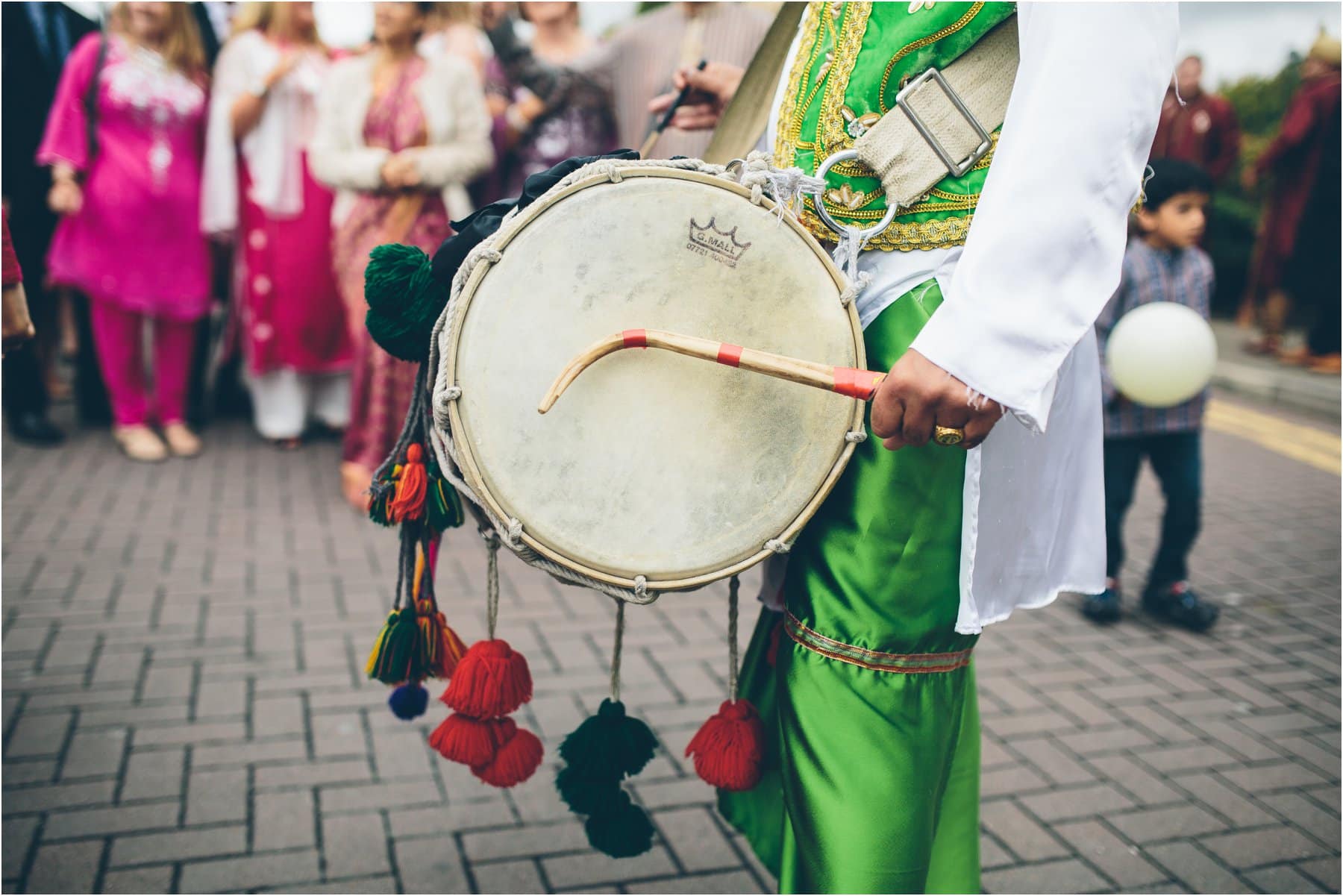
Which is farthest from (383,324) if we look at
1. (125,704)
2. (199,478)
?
(199,478)

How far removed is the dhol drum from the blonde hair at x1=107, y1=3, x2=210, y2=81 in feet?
13.5

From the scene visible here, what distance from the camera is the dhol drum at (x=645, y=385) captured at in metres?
1.49

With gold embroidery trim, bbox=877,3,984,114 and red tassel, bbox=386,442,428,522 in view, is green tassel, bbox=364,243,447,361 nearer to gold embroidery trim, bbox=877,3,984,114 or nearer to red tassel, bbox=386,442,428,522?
red tassel, bbox=386,442,428,522

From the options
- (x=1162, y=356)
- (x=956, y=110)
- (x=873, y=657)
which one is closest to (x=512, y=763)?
(x=873, y=657)

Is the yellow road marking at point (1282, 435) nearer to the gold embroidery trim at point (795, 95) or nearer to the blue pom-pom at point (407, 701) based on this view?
the gold embroidery trim at point (795, 95)

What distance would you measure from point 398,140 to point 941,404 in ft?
11.3

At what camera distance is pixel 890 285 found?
156 cm

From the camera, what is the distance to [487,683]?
1.75 metres

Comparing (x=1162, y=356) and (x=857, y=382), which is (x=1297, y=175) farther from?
(x=857, y=382)

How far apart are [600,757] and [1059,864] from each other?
1.20m

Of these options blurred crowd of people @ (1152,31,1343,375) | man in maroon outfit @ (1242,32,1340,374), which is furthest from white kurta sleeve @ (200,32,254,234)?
man in maroon outfit @ (1242,32,1340,374)

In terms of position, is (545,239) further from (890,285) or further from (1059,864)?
(1059,864)

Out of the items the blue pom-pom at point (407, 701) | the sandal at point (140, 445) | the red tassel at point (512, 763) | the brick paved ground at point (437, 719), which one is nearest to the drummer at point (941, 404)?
the red tassel at point (512, 763)

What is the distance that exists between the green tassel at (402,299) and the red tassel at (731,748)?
0.74 meters
